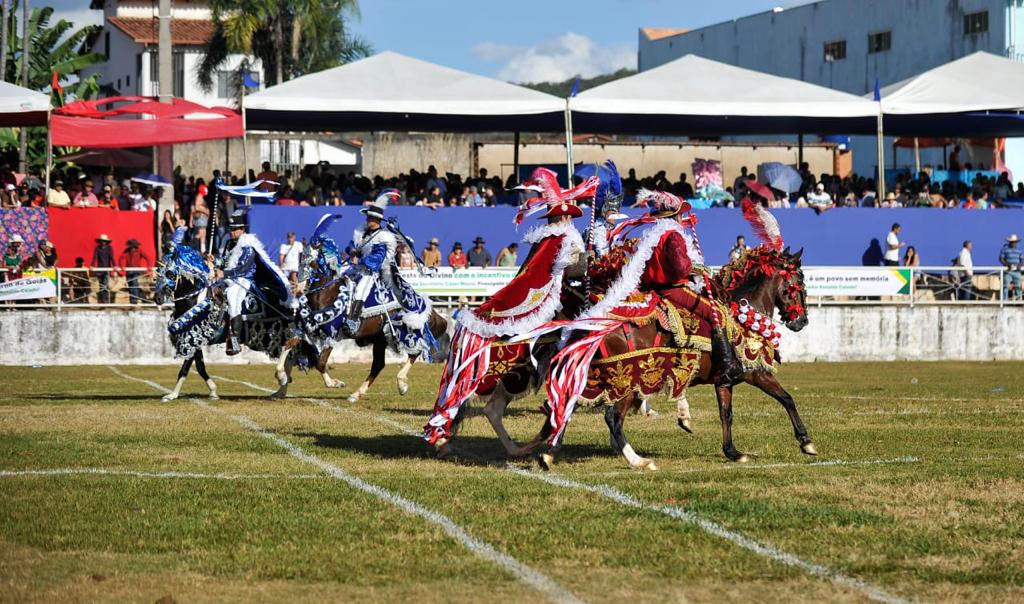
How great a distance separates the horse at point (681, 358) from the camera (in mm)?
11883

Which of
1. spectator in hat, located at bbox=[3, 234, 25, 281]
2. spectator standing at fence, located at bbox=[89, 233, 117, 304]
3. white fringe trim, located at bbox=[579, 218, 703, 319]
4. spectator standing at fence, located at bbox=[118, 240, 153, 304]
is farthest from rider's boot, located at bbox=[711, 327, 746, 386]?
spectator in hat, located at bbox=[3, 234, 25, 281]

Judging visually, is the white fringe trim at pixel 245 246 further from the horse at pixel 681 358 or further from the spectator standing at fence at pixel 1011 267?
the spectator standing at fence at pixel 1011 267

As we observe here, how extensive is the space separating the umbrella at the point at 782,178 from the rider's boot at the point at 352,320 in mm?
15222

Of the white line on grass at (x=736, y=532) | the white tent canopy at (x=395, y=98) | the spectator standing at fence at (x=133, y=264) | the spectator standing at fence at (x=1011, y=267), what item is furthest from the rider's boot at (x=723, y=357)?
the spectator standing at fence at (x=1011, y=267)

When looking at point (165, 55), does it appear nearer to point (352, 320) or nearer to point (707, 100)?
point (707, 100)

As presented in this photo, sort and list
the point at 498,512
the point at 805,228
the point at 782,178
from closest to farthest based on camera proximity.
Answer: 1. the point at 498,512
2. the point at 805,228
3. the point at 782,178

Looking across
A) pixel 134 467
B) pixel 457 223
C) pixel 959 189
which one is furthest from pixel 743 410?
pixel 959 189

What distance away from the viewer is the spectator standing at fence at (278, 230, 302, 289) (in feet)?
90.2

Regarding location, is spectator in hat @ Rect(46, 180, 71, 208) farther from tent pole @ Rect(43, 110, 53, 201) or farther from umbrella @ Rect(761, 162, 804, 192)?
umbrella @ Rect(761, 162, 804, 192)

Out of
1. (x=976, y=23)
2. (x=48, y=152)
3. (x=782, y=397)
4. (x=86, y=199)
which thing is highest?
(x=976, y=23)

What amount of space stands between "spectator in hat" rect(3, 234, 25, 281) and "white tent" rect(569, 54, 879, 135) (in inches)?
450

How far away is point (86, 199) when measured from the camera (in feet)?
98.2

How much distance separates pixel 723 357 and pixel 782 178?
798 inches

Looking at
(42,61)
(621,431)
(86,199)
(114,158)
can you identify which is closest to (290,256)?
(86,199)
